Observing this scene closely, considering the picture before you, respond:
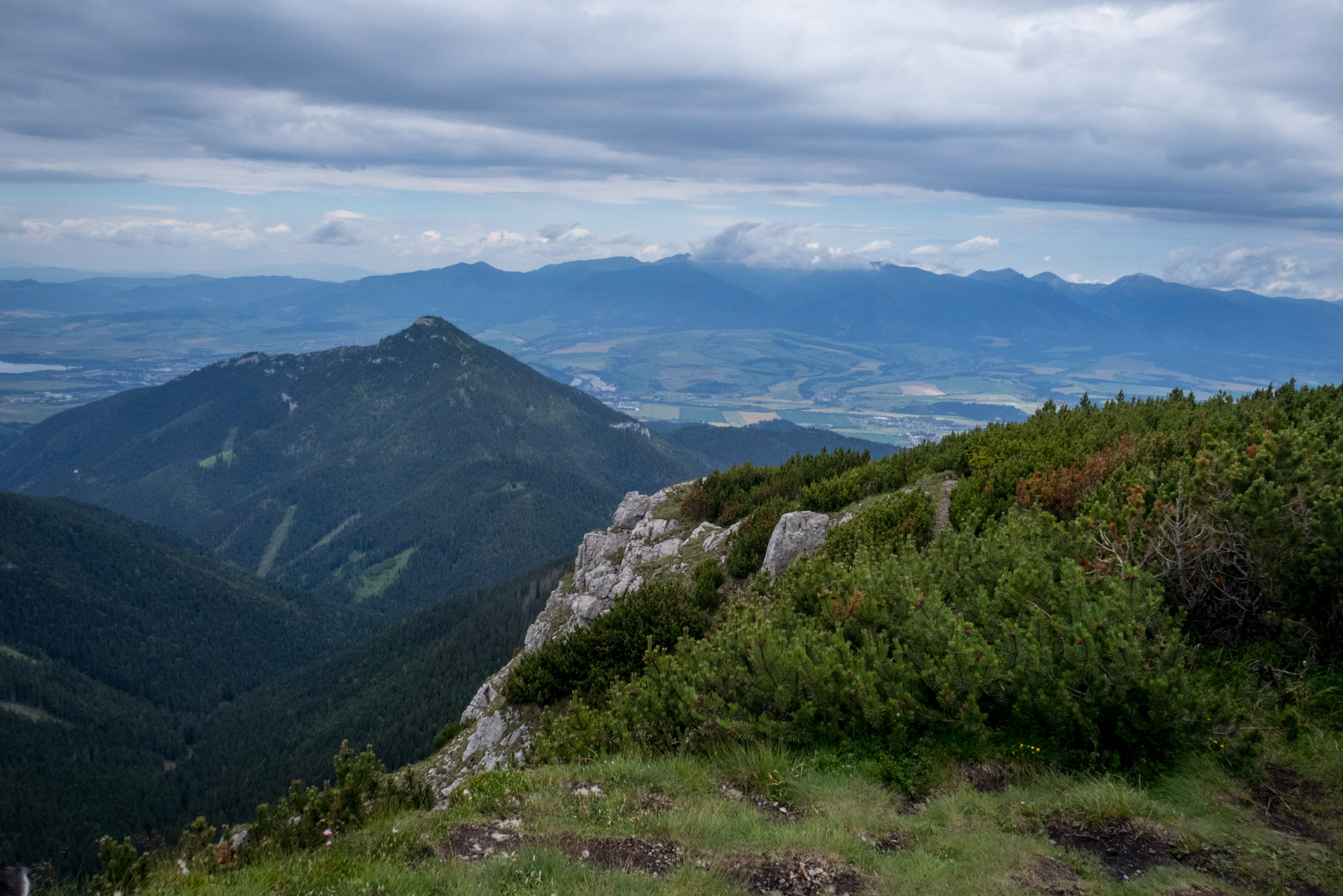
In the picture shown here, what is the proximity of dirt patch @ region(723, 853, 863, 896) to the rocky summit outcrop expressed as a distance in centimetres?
524

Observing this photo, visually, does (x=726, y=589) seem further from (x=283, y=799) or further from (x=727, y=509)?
(x=283, y=799)

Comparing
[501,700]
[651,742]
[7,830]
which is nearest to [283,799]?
[651,742]

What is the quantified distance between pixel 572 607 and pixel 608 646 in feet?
38.1

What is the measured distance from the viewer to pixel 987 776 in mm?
8789

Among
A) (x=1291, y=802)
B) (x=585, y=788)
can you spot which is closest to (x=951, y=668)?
(x=1291, y=802)

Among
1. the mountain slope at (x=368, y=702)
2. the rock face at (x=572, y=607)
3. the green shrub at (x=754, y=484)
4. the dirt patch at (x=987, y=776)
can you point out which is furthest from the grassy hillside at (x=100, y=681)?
the dirt patch at (x=987, y=776)

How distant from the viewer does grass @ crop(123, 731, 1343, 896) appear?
260 inches

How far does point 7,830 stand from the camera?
106 m

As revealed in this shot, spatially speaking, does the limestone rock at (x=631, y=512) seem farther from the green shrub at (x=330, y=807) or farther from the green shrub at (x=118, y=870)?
the green shrub at (x=118, y=870)

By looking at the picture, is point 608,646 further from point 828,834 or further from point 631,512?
point 631,512

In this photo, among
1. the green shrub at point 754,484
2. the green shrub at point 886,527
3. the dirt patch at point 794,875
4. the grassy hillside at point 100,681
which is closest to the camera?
the dirt patch at point 794,875

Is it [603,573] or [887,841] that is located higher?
[887,841]

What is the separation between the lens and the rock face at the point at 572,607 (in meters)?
19.8

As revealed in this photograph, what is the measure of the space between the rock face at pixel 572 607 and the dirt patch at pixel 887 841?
591cm
